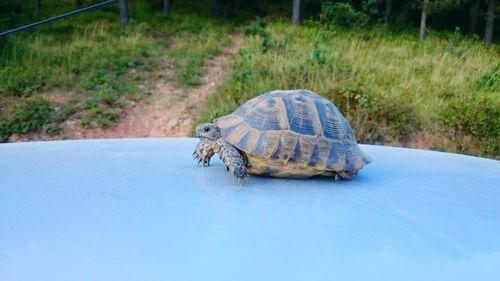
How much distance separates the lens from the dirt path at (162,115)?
417 inches

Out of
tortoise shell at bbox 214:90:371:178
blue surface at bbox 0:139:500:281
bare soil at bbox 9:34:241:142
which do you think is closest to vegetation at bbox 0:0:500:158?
bare soil at bbox 9:34:241:142

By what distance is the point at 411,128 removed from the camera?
921cm

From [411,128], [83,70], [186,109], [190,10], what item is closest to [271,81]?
[186,109]

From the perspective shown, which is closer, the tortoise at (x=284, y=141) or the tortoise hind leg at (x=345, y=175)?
the tortoise at (x=284, y=141)

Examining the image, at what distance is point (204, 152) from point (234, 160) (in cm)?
41

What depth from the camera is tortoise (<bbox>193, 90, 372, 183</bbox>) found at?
9.59 ft

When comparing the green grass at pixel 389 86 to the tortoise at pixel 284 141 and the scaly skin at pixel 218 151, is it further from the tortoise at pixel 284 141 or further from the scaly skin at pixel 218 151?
the scaly skin at pixel 218 151

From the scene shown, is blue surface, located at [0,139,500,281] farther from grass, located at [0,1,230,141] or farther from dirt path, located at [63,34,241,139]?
grass, located at [0,1,230,141]

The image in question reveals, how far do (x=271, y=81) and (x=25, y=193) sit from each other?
871 centimetres

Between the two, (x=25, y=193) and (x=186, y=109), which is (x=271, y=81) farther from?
(x=25, y=193)

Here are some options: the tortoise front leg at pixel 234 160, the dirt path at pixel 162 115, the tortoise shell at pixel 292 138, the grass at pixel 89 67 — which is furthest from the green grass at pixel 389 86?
the tortoise front leg at pixel 234 160

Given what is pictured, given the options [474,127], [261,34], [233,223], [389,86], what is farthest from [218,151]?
[261,34]

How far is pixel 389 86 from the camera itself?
36.2 feet

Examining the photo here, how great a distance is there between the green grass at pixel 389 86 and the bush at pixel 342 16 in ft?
14.3
